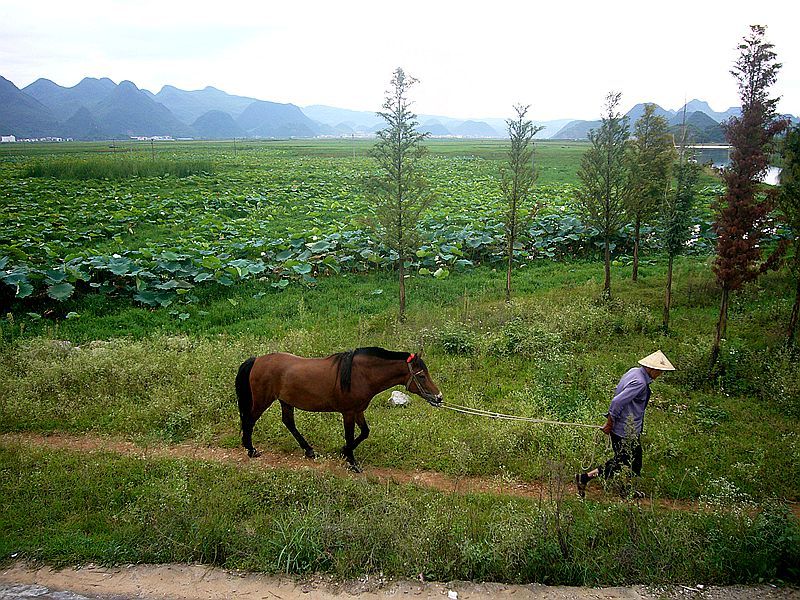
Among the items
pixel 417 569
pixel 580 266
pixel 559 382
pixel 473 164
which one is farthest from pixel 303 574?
pixel 473 164

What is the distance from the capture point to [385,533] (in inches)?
208

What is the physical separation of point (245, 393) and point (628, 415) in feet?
16.2

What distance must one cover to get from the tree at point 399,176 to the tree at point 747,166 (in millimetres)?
6206

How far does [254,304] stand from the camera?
44.3 ft

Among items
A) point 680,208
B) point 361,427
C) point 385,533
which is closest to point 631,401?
point 385,533

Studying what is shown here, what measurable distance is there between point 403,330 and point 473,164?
4202 centimetres

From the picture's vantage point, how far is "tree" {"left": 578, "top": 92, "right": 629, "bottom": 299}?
13.1 m

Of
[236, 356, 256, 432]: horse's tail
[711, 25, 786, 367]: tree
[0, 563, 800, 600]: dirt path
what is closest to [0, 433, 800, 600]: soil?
[0, 563, 800, 600]: dirt path

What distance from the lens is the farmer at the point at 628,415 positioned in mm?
5918

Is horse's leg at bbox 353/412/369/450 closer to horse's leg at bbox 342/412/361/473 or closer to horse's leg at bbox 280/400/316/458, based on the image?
horse's leg at bbox 342/412/361/473

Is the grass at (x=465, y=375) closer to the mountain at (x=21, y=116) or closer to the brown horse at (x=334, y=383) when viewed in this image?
the brown horse at (x=334, y=383)

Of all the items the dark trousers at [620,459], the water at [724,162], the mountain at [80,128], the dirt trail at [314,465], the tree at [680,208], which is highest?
the mountain at [80,128]

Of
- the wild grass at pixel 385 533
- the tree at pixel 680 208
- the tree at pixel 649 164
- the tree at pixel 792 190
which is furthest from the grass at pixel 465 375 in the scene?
the tree at pixel 649 164

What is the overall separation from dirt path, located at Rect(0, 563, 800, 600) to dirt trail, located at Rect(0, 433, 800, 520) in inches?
49.9
